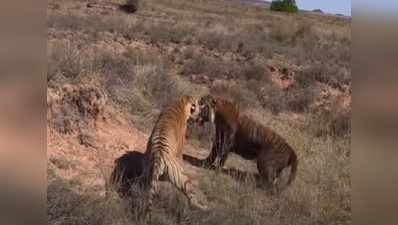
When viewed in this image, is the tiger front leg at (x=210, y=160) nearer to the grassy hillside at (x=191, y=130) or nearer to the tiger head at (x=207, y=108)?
the grassy hillside at (x=191, y=130)

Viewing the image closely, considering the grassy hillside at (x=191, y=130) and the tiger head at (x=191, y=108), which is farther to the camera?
the tiger head at (x=191, y=108)

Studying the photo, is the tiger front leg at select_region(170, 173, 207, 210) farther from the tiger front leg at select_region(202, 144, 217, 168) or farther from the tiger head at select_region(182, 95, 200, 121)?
the tiger front leg at select_region(202, 144, 217, 168)

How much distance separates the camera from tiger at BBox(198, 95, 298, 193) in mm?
6594

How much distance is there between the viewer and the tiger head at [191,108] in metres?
6.37

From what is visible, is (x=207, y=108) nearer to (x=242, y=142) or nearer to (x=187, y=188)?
(x=242, y=142)

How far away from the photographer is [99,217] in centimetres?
512

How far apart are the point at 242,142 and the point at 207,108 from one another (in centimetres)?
51

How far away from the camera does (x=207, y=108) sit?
6699 mm

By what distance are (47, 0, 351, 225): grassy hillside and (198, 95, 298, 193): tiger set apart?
220mm

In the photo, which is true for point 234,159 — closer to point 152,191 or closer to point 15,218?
point 152,191

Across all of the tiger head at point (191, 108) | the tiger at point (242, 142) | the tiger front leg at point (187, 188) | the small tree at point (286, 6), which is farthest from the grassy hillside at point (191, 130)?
the small tree at point (286, 6)

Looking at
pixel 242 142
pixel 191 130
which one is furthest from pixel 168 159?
pixel 191 130

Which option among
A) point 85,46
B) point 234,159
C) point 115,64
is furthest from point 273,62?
point 234,159

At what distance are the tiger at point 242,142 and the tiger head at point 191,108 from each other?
101mm
